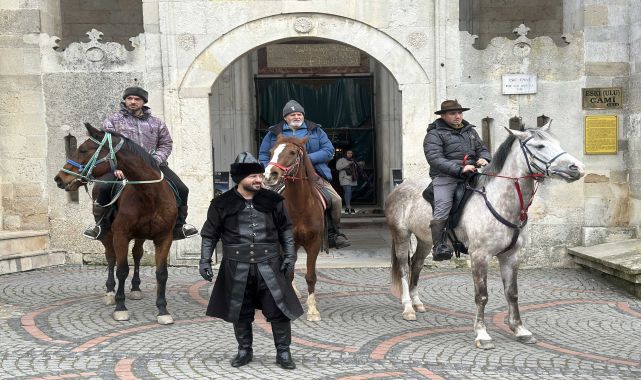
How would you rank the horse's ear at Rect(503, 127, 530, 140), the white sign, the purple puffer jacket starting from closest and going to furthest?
1. the horse's ear at Rect(503, 127, 530, 140)
2. the purple puffer jacket
3. the white sign

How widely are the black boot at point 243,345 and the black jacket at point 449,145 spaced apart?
2.57m

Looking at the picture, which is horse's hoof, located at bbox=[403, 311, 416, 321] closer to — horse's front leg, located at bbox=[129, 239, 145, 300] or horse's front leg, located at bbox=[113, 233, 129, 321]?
horse's front leg, located at bbox=[113, 233, 129, 321]

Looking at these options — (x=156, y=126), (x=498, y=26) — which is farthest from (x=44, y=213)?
(x=498, y=26)

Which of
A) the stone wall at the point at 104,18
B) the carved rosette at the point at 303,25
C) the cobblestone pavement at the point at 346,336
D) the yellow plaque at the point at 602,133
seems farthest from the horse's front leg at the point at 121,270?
the stone wall at the point at 104,18

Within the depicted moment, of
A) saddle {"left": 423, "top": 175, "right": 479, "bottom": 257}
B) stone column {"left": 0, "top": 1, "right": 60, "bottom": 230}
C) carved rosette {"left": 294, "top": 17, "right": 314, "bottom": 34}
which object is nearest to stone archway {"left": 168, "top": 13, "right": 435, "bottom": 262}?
carved rosette {"left": 294, "top": 17, "right": 314, "bottom": 34}

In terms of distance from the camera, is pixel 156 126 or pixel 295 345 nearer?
pixel 295 345


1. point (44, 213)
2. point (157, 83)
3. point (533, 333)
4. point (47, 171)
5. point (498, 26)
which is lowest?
point (533, 333)

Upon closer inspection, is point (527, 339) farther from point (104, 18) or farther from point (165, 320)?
point (104, 18)

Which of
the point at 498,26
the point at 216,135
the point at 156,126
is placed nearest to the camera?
the point at 156,126

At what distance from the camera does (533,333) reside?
7.04 metres

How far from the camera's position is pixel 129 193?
7.47m

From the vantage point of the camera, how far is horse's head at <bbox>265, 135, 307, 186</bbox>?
6754 mm

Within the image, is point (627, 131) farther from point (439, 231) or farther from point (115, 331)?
point (115, 331)

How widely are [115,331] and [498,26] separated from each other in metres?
11.4
